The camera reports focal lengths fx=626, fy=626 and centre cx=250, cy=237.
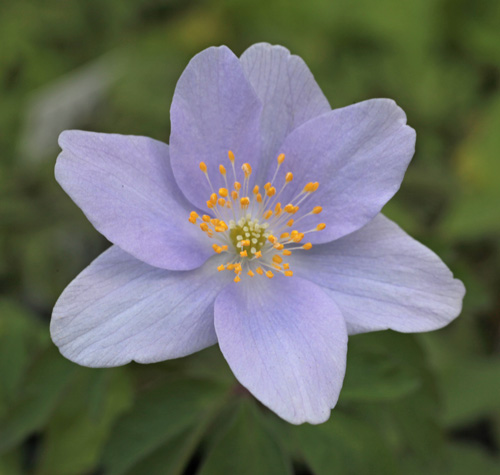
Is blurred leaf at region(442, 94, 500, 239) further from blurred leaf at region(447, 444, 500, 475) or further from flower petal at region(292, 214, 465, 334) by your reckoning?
flower petal at region(292, 214, 465, 334)

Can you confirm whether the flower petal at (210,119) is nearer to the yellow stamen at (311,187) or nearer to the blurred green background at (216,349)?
the yellow stamen at (311,187)

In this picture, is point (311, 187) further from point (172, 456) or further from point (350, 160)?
point (172, 456)

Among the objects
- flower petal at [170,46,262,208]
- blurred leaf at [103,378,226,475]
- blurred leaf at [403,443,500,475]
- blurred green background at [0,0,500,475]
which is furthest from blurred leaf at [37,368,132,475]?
blurred leaf at [403,443,500,475]

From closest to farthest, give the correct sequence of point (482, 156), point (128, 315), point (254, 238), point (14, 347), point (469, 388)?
point (128, 315) → point (254, 238) → point (14, 347) → point (469, 388) → point (482, 156)

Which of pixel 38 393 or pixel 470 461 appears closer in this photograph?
pixel 38 393

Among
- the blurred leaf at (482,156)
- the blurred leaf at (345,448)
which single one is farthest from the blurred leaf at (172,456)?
the blurred leaf at (482,156)

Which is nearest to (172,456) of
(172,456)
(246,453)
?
(172,456)

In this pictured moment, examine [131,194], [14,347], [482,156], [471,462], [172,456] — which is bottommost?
[471,462]
